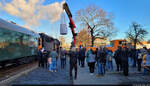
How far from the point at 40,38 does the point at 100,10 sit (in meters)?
26.3

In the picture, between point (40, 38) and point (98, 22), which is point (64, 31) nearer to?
point (40, 38)

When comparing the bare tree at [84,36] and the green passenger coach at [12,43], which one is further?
the bare tree at [84,36]

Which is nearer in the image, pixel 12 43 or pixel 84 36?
pixel 12 43

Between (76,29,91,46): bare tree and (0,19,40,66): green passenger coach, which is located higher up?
(76,29,91,46): bare tree

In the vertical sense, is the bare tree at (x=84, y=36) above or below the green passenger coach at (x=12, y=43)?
above

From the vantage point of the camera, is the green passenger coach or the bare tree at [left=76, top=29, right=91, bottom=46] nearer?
the green passenger coach

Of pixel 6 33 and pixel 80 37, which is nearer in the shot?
pixel 6 33

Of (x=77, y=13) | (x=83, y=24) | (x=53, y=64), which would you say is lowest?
(x=53, y=64)

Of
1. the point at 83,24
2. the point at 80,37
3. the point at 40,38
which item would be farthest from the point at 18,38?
the point at 80,37

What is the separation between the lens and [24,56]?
1357cm

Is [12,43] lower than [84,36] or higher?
lower

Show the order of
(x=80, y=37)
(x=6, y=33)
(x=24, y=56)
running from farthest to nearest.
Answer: (x=80, y=37) → (x=24, y=56) → (x=6, y=33)

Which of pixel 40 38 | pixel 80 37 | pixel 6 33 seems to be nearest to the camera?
pixel 6 33

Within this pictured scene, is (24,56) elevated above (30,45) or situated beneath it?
situated beneath
